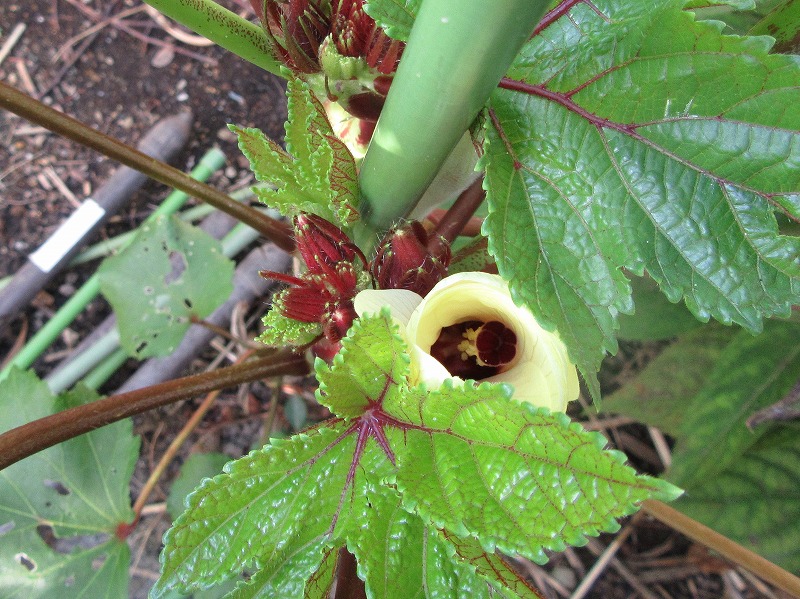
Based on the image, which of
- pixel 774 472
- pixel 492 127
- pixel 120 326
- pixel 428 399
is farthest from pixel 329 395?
pixel 774 472

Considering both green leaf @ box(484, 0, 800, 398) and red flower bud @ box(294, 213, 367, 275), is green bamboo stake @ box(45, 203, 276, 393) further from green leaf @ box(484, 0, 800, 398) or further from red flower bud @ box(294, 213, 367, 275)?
green leaf @ box(484, 0, 800, 398)

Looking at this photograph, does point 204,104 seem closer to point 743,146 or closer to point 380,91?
point 380,91

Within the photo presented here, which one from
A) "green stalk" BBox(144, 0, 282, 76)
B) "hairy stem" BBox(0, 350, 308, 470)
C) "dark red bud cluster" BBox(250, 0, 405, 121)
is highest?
"dark red bud cluster" BBox(250, 0, 405, 121)

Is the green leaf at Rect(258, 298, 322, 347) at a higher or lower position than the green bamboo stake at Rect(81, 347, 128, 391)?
higher

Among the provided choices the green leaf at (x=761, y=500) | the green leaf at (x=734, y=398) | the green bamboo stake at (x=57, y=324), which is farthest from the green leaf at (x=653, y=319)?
the green bamboo stake at (x=57, y=324)

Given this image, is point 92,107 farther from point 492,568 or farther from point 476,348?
point 492,568

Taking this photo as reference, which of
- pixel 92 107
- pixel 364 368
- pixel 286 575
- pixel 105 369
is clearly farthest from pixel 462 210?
pixel 92 107

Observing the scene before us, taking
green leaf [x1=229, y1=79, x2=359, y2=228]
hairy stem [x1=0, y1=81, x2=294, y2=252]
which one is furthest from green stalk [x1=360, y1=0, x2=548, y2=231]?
hairy stem [x1=0, y1=81, x2=294, y2=252]
